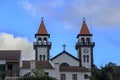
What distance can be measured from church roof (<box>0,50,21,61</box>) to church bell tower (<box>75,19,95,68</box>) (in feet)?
84.8

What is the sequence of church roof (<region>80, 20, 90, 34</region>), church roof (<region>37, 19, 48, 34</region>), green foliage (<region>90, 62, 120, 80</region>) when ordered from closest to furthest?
1. green foliage (<region>90, 62, 120, 80</region>)
2. church roof (<region>37, 19, 48, 34</region>)
3. church roof (<region>80, 20, 90, 34</region>)

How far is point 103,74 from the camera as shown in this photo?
7194cm

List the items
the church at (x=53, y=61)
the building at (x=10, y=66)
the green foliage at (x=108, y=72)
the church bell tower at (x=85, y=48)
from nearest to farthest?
1. the green foliage at (x=108, y=72)
2. the building at (x=10, y=66)
3. the church at (x=53, y=61)
4. the church bell tower at (x=85, y=48)

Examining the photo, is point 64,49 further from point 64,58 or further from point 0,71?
point 0,71

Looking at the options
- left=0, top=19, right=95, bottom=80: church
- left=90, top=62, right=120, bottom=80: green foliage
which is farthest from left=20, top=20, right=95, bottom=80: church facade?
left=90, top=62, right=120, bottom=80: green foliage

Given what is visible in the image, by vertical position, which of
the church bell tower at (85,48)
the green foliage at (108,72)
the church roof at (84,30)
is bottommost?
the green foliage at (108,72)

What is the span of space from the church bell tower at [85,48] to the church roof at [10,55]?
2584cm

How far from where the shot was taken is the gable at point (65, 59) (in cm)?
11762

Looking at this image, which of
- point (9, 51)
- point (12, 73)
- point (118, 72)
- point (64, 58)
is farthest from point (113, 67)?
point (64, 58)

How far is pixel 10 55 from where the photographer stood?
94.7 metres

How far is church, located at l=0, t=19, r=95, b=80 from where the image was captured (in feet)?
303

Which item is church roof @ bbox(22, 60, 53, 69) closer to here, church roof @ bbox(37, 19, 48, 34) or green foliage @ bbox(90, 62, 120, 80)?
green foliage @ bbox(90, 62, 120, 80)

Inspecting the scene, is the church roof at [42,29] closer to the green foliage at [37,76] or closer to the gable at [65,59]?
the gable at [65,59]

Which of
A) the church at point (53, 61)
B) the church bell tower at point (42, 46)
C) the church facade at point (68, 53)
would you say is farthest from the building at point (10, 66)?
the church bell tower at point (42, 46)
